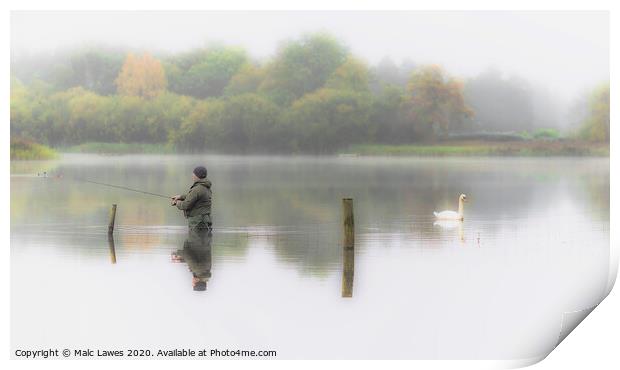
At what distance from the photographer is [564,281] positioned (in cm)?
1544

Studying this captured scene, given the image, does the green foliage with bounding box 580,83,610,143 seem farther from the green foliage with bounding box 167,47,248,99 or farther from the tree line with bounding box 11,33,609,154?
the green foliage with bounding box 167,47,248,99

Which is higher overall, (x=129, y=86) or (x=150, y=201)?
(x=129, y=86)

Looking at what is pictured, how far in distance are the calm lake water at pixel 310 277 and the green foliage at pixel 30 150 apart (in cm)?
385

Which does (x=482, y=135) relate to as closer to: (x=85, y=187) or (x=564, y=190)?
(x=564, y=190)

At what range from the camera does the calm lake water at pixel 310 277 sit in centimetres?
1231

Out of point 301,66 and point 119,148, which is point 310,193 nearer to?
point 301,66

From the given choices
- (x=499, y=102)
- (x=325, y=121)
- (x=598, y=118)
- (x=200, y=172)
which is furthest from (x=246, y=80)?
(x=200, y=172)

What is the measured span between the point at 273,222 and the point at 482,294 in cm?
790

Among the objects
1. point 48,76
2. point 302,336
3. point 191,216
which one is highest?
point 48,76

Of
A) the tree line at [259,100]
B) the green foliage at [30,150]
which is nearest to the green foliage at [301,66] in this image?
the tree line at [259,100]

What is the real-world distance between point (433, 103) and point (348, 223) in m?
20.5

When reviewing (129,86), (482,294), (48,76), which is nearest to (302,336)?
(482,294)

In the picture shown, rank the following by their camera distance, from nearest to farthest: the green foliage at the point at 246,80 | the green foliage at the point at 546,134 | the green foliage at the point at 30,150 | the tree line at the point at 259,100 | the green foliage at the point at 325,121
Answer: the green foliage at the point at 30,150 → the tree line at the point at 259,100 → the green foliage at the point at 546,134 → the green foliage at the point at 246,80 → the green foliage at the point at 325,121

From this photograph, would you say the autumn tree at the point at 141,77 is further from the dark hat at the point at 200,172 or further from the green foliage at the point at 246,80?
the dark hat at the point at 200,172
